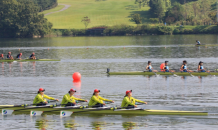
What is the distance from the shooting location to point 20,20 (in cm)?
15088

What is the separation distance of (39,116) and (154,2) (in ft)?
574

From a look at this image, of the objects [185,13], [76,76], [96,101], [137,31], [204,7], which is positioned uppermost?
[204,7]

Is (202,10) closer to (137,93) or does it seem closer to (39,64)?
(39,64)

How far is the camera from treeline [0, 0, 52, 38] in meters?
150

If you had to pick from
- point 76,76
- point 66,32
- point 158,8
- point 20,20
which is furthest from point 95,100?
point 158,8

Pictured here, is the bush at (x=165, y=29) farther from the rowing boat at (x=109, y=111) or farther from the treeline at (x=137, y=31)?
the rowing boat at (x=109, y=111)

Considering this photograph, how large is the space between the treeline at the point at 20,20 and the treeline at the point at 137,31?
1049 cm

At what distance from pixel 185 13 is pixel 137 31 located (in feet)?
96.5

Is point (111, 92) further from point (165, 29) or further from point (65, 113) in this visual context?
point (165, 29)

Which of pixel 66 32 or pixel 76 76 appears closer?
pixel 76 76

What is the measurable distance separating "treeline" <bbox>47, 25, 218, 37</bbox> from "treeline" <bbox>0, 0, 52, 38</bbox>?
34.4 feet

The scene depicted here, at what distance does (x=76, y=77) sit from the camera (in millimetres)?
40750

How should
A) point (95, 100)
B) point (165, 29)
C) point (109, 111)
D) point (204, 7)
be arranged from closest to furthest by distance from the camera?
point (109, 111), point (95, 100), point (165, 29), point (204, 7)

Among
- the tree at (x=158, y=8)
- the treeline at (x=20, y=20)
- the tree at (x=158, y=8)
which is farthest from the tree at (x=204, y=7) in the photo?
the treeline at (x=20, y=20)
